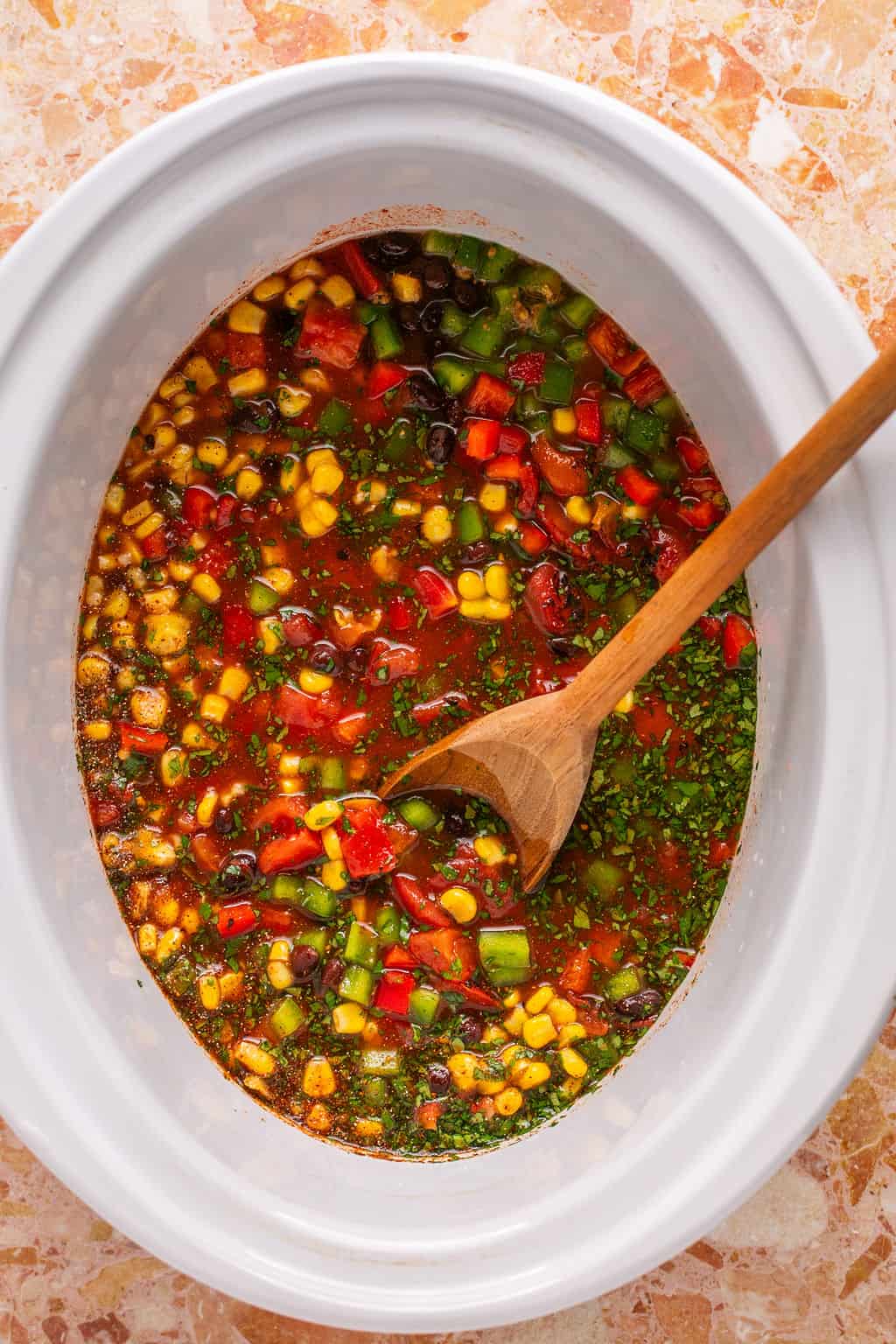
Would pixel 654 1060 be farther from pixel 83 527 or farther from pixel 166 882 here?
pixel 83 527

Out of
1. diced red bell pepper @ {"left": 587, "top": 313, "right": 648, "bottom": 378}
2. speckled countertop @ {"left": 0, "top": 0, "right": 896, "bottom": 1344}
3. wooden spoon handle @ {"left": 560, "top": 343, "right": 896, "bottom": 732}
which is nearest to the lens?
wooden spoon handle @ {"left": 560, "top": 343, "right": 896, "bottom": 732}

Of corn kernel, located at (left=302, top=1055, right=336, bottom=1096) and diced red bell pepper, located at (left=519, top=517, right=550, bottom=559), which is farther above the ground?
diced red bell pepper, located at (left=519, top=517, right=550, bottom=559)

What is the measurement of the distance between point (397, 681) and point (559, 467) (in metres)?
0.46

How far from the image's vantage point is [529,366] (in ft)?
5.95

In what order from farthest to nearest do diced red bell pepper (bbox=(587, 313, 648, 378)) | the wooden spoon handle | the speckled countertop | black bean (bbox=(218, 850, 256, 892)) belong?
black bean (bbox=(218, 850, 256, 892)) → diced red bell pepper (bbox=(587, 313, 648, 378)) → the speckled countertop → the wooden spoon handle

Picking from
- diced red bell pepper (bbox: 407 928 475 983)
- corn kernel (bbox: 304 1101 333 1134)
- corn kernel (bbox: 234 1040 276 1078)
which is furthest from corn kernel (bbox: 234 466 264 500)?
corn kernel (bbox: 304 1101 333 1134)

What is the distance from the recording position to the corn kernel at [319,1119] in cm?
192

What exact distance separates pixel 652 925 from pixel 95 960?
950 millimetres

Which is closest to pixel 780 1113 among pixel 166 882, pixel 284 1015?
pixel 284 1015

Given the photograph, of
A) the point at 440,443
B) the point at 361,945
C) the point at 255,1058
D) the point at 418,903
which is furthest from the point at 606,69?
the point at 255,1058

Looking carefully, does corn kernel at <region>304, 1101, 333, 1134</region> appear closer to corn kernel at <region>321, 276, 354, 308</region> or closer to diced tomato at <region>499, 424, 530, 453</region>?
diced tomato at <region>499, 424, 530, 453</region>

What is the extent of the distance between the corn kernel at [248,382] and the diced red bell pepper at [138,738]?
606 millimetres

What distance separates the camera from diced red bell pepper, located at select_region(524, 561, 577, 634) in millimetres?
1827

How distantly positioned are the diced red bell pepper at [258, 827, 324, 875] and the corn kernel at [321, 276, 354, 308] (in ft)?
3.00
